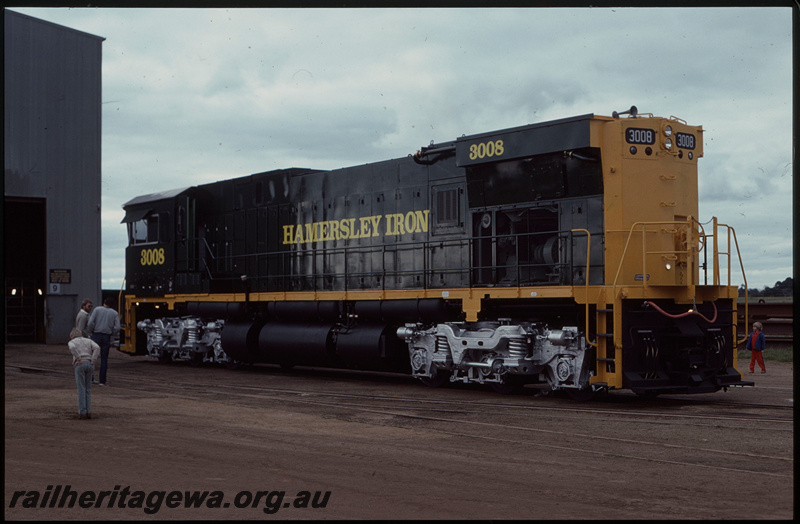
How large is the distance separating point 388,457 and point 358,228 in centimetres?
945

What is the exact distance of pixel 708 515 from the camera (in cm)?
625

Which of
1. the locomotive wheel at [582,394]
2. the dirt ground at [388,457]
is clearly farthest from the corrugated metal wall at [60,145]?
the locomotive wheel at [582,394]

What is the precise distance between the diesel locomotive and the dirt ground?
0.83m

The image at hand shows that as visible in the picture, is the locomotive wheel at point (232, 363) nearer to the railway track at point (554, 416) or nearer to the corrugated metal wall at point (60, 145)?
the railway track at point (554, 416)

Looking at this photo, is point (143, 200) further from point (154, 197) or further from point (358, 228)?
point (358, 228)

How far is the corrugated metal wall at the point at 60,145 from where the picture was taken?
3038 cm

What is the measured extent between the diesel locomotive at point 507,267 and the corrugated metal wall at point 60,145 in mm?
14264

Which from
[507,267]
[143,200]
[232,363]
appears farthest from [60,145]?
[507,267]

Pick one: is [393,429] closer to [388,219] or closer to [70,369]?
[388,219]

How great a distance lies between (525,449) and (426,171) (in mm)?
8064

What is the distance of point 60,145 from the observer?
31.6 metres

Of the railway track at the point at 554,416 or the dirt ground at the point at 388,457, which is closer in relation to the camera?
the dirt ground at the point at 388,457

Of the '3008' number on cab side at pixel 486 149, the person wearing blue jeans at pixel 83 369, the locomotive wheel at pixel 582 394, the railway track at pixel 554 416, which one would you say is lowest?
the railway track at pixel 554 416

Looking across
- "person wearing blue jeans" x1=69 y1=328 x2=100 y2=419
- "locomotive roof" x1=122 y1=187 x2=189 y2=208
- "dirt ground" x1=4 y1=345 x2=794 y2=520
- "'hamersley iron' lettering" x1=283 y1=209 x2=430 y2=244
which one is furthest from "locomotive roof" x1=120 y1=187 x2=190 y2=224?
"person wearing blue jeans" x1=69 y1=328 x2=100 y2=419
